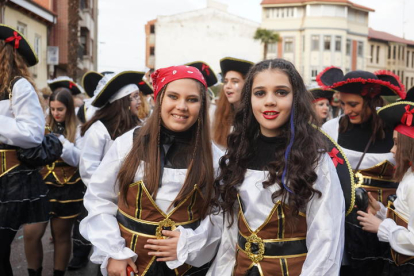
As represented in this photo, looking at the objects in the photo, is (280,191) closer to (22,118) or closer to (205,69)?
(22,118)

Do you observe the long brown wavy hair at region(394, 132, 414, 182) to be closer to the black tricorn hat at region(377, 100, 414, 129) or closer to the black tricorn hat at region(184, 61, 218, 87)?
the black tricorn hat at region(377, 100, 414, 129)

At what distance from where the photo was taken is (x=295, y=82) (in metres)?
2.67

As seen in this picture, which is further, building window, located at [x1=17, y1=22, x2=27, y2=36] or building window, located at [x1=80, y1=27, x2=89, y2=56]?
building window, located at [x1=80, y1=27, x2=89, y2=56]

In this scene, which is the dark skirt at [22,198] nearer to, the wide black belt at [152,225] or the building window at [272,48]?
the wide black belt at [152,225]

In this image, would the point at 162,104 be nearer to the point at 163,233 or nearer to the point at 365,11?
the point at 163,233

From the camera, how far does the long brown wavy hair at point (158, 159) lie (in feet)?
9.37

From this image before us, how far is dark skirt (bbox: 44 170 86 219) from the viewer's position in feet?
16.5

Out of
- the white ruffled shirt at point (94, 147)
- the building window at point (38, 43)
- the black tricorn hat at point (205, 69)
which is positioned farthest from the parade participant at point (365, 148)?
the building window at point (38, 43)

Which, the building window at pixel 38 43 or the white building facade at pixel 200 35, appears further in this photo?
the white building facade at pixel 200 35

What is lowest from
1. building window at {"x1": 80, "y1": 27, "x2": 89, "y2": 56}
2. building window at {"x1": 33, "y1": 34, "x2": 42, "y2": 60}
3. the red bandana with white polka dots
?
the red bandana with white polka dots

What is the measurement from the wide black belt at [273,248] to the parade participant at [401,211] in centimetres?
92

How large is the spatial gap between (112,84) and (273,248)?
2648 mm

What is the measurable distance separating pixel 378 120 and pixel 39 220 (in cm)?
304

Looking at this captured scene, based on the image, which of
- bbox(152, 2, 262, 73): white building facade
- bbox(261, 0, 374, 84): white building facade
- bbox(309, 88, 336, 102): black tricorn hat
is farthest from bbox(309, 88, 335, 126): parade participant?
bbox(261, 0, 374, 84): white building facade
